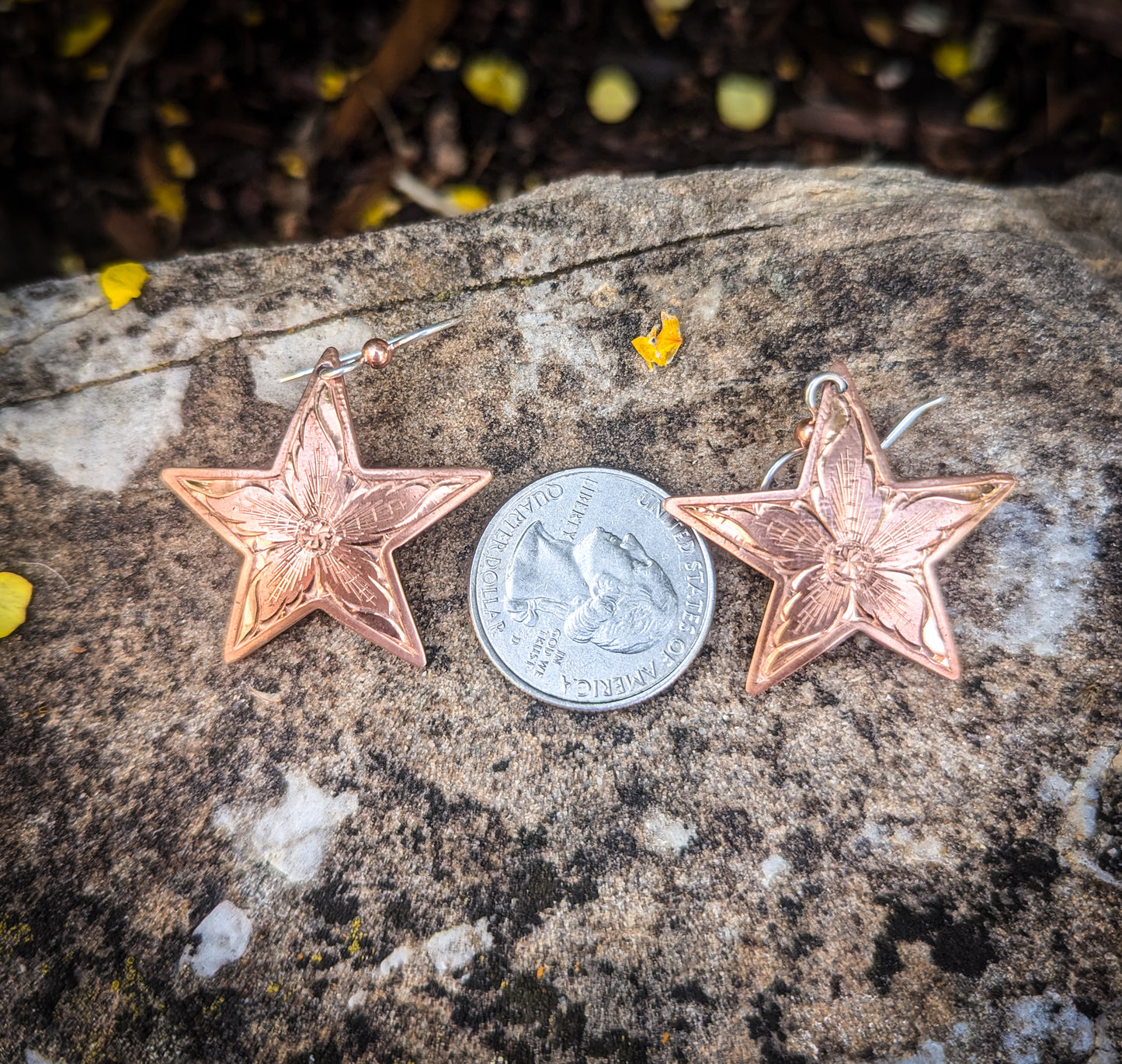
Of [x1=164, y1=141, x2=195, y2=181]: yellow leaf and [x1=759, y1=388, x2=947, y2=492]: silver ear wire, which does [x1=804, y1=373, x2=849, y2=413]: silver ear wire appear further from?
[x1=164, y1=141, x2=195, y2=181]: yellow leaf

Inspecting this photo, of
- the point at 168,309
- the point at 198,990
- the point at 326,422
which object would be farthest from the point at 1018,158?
the point at 198,990

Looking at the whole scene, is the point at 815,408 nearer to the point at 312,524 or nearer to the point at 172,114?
the point at 312,524

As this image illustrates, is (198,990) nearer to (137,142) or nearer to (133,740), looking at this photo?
(133,740)

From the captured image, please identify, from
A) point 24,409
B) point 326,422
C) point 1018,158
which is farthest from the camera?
point 1018,158

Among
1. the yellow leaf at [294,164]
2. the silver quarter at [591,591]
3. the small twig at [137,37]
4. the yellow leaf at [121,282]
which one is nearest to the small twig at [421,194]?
the yellow leaf at [294,164]

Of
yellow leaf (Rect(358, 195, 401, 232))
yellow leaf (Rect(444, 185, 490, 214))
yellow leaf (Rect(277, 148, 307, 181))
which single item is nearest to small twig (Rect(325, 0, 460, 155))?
yellow leaf (Rect(277, 148, 307, 181))

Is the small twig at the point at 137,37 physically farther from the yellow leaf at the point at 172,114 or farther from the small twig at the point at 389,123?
the small twig at the point at 389,123
